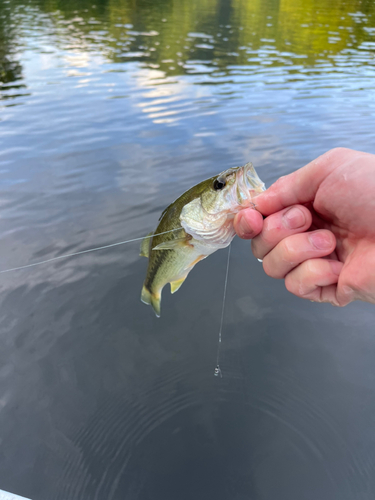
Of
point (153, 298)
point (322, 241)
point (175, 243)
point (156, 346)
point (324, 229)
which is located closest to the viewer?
point (322, 241)

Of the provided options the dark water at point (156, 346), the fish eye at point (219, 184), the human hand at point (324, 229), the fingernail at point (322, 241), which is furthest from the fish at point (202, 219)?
the dark water at point (156, 346)

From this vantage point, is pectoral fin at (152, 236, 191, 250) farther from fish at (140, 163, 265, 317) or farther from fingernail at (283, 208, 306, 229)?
fingernail at (283, 208, 306, 229)

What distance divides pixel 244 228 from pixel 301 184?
516 mm

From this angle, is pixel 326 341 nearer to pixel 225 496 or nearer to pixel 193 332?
pixel 193 332

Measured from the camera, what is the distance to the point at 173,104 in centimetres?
1162

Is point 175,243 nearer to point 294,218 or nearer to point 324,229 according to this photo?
point 294,218

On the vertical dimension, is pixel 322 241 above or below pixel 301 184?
below

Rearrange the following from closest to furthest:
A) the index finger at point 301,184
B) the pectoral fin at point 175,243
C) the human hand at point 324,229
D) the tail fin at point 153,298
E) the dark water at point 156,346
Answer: the human hand at point 324,229
the index finger at point 301,184
the pectoral fin at point 175,243
the dark water at point 156,346
the tail fin at point 153,298

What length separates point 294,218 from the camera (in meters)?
2.24

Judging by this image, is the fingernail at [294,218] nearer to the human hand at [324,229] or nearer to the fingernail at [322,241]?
the human hand at [324,229]

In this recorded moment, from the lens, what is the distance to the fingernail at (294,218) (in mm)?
2232

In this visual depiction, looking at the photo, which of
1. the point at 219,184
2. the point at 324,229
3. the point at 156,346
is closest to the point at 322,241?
the point at 324,229

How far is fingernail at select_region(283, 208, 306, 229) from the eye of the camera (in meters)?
2.23

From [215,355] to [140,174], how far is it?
4775 millimetres
